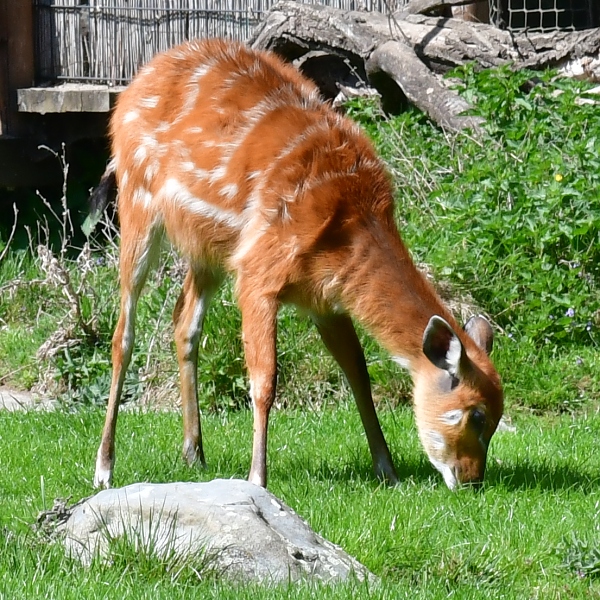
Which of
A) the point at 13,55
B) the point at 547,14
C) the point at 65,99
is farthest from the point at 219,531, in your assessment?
the point at 547,14

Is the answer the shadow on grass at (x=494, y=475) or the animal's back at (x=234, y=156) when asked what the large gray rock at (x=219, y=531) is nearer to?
the shadow on grass at (x=494, y=475)

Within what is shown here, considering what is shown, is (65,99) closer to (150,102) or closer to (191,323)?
(150,102)

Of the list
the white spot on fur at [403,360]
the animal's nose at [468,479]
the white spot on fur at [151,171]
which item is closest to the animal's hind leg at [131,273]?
the white spot on fur at [151,171]

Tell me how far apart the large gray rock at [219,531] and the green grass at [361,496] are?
4.3 inches

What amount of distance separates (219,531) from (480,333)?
7.18ft

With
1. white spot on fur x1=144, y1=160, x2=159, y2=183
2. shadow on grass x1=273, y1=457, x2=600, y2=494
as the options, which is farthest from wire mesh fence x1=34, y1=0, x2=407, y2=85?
shadow on grass x1=273, y1=457, x2=600, y2=494

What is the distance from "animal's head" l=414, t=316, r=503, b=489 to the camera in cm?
519

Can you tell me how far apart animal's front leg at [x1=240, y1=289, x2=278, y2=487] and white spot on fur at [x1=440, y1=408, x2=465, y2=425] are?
82cm

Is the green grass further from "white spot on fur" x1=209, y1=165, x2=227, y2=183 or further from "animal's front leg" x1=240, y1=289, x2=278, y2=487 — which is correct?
"white spot on fur" x1=209, y1=165, x2=227, y2=183

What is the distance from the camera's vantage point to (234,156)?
5.71 metres

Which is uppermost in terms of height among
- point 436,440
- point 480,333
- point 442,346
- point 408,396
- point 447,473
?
point 442,346

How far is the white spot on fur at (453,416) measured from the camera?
523 centimetres

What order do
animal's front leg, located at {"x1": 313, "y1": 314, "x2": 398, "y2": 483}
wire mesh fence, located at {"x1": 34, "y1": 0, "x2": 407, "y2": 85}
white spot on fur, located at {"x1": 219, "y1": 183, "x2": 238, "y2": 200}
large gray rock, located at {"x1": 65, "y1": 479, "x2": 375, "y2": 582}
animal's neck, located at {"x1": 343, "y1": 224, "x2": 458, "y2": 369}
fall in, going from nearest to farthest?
large gray rock, located at {"x1": 65, "y1": 479, "x2": 375, "y2": 582} → animal's neck, located at {"x1": 343, "y1": 224, "x2": 458, "y2": 369} → white spot on fur, located at {"x1": 219, "y1": 183, "x2": 238, "y2": 200} → animal's front leg, located at {"x1": 313, "y1": 314, "x2": 398, "y2": 483} → wire mesh fence, located at {"x1": 34, "y1": 0, "x2": 407, "y2": 85}

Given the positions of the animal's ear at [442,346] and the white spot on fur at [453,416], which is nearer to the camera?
the animal's ear at [442,346]
